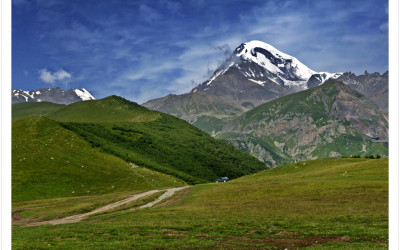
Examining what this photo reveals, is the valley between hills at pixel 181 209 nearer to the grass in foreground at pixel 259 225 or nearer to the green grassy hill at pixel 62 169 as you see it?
the grass in foreground at pixel 259 225

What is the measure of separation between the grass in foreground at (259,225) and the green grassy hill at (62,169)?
60.7m

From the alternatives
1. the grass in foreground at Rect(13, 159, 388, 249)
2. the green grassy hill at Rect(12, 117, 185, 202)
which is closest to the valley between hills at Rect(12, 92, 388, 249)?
the grass in foreground at Rect(13, 159, 388, 249)

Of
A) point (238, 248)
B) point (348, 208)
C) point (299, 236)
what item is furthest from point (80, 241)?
point (348, 208)

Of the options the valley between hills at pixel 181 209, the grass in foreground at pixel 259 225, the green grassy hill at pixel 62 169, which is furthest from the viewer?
the green grassy hill at pixel 62 169

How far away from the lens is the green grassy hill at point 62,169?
4756 inches

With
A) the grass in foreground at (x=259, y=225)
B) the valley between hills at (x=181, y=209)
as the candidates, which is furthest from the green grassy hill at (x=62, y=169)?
the grass in foreground at (x=259, y=225)

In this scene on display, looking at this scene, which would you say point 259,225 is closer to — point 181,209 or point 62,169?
point 181,209

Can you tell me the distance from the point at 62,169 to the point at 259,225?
375 ft

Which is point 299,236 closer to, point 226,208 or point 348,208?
point 348,208

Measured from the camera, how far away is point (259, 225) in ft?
149

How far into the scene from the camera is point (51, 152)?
14825 cm

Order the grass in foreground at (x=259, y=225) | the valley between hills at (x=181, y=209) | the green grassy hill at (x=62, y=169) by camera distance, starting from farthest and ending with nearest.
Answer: the green grassy hill at (x=62, y=169) → the valley between hills at (x=181, y=209) → the grass in foreground at (x=259, y=225)

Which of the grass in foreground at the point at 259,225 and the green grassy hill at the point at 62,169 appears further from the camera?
the green grassy hill at the point at 62,169
